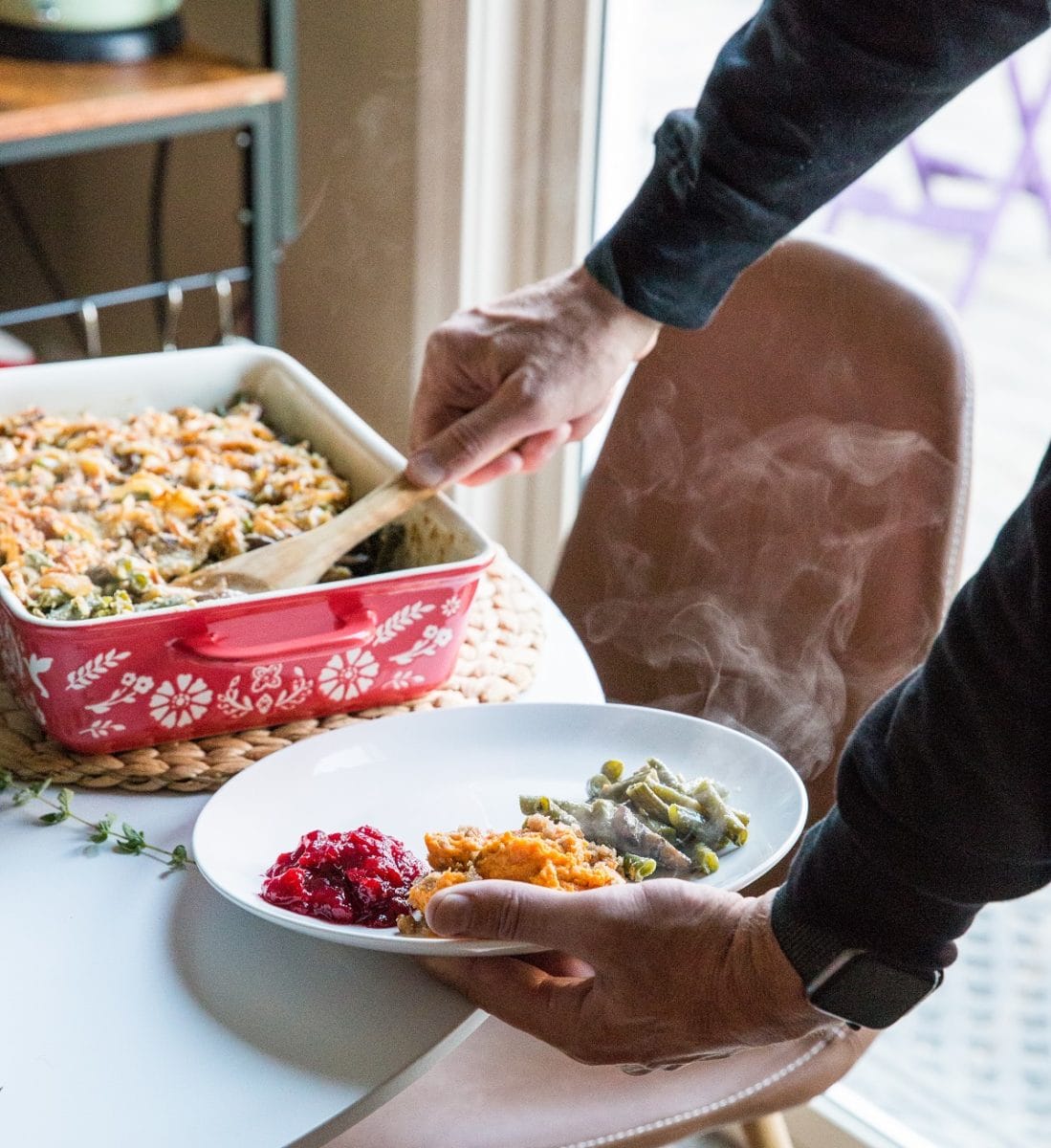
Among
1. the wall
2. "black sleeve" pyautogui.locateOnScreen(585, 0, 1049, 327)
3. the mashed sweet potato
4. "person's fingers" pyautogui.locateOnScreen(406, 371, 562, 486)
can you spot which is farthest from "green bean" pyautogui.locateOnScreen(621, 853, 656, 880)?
the wall

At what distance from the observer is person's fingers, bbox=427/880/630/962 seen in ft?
2.63

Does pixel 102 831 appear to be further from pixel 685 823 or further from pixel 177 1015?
pixel 685 823

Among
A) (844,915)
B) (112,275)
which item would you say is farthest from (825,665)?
(112,275)

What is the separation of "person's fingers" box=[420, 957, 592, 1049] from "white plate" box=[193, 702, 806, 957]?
0.11 metres

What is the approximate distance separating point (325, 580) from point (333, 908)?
1.29 feet

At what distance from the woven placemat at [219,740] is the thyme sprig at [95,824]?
0.01 meters

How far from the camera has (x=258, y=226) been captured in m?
1.96

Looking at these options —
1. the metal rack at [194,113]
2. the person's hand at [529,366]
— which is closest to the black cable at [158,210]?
the metal rack at [194,113]

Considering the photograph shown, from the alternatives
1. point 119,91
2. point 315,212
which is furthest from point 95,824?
point 315,212

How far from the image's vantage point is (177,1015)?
81 centimetres

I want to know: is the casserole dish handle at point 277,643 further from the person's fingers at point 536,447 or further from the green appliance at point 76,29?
the green appliance at point 76,29

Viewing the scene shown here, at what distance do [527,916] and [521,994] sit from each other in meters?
0.05

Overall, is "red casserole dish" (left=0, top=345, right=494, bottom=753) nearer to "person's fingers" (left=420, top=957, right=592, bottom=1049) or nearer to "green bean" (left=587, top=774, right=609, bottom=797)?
"green bean" (left=587, top=774, right=609, bottom=797)

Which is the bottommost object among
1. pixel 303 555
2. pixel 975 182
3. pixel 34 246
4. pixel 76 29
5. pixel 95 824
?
pixel 34 246
